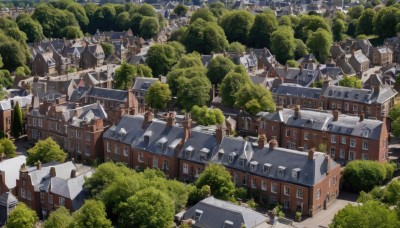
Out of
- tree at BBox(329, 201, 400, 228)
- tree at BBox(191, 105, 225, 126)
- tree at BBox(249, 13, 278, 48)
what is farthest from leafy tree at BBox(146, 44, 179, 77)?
tree at BBox(329, 201, 400, 228)

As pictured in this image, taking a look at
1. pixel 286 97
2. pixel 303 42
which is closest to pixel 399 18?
pixel 303 42

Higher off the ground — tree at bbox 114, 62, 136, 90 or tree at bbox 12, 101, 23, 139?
tree at bbox 114, 62, 136, 90

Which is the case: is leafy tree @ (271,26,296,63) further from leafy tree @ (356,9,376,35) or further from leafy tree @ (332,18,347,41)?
leafy tree @ (356,9,376,35)

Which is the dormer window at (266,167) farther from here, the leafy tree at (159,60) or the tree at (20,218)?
the leafy tree at (159,60)

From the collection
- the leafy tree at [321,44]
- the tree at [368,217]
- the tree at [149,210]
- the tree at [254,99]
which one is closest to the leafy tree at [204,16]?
the leafy tree at [321,44]

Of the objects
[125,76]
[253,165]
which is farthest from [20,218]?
[125,76]

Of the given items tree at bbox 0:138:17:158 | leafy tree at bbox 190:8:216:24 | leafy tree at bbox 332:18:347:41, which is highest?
leafy tree at bbox 190:8:216:24

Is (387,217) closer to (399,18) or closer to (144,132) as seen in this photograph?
(144,132)
